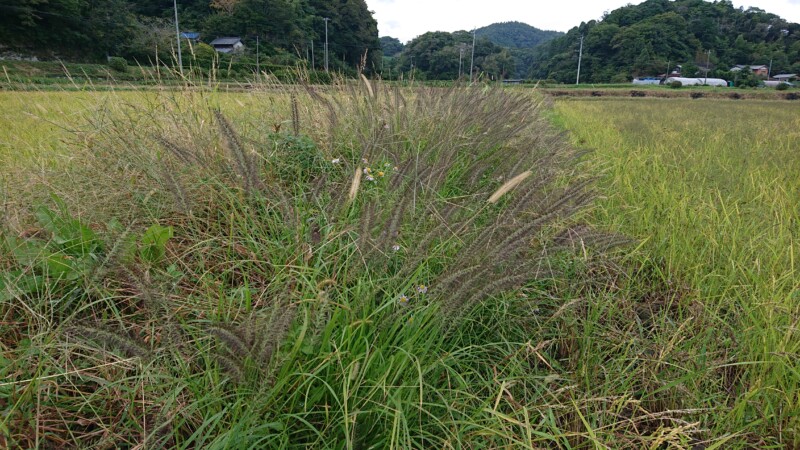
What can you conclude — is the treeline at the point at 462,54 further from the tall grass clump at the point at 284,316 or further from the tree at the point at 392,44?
the tall grass clump at the point at 284,316

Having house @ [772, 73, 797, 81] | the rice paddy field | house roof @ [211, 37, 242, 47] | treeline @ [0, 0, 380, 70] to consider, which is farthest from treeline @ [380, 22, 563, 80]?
house @ [772, 73, 797, 81]

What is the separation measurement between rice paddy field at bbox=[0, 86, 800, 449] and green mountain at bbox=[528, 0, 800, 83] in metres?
53.6

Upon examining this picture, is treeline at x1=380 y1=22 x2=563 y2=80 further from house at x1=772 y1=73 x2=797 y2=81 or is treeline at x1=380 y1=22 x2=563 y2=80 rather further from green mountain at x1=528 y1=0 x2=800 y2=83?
house at x1=772 y1=73 x2=797 y2=81

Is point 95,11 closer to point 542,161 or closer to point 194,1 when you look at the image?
point 194,1

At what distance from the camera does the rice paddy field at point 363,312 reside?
833 millimetres

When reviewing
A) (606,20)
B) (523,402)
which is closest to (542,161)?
(523,402)

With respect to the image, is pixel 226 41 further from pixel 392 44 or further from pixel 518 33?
pixel 518 33

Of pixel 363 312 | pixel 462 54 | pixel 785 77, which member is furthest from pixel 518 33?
pixel 363 312

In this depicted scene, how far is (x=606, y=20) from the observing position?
7075cm

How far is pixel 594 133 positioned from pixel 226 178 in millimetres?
5454

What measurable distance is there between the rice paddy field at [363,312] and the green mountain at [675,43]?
5357cm

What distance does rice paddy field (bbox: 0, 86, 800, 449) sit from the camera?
0.83 meters

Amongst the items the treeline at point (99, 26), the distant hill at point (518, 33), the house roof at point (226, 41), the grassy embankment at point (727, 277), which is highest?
the distant hill at point (518, 33)

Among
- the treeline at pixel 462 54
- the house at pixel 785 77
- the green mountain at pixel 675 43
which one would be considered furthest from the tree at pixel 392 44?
the house at pixel 785 77
